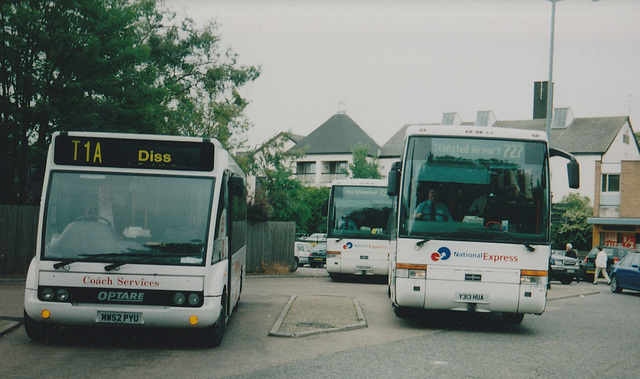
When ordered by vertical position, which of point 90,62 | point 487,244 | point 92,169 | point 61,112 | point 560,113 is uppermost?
point 560,113

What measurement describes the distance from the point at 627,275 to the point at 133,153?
19.6m

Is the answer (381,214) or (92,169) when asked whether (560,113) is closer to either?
(381,214)

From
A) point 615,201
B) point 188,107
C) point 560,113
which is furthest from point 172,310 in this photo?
point 560,113

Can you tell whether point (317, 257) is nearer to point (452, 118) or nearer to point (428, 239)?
point (428, 239)

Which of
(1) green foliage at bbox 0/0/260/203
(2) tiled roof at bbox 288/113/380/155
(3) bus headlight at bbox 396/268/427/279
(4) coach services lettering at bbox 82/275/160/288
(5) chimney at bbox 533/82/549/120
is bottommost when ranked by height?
(4) coach services lettering at bbox 82/275/160/288

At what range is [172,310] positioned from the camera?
872cm

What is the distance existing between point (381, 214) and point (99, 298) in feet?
50.2

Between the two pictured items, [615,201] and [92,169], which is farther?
[615,201]

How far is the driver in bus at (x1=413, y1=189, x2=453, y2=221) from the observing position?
11.5m

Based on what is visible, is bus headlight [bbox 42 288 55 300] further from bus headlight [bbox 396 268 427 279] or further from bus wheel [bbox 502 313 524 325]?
bus wheel [bbox 502 313 524 325]

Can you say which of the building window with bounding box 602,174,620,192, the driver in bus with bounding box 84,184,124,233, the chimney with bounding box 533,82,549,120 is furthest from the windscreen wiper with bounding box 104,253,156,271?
the chimney with bounding box 533,82,549,120

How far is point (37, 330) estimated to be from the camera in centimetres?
923

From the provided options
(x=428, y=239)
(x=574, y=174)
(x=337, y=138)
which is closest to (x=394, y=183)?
(x=428, y=239)

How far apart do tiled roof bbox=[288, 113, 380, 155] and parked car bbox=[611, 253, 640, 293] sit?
48896mm
